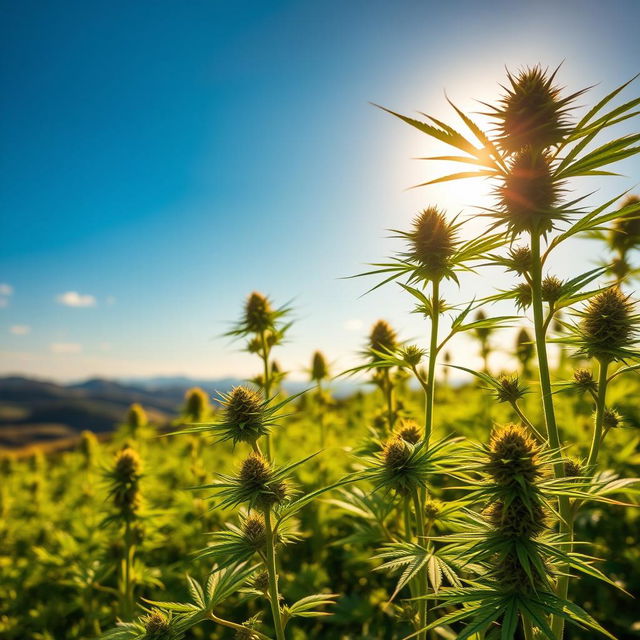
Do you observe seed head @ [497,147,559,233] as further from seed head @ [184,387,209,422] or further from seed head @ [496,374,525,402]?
seed head @ [184,387,209,422]

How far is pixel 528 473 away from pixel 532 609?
42 cm

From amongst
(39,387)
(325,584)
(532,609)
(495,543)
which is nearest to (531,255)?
(495,543)

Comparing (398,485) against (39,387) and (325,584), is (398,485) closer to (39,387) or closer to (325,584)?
(325,584)

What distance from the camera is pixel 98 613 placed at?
3.73 metres

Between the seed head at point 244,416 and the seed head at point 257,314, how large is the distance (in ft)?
5.43

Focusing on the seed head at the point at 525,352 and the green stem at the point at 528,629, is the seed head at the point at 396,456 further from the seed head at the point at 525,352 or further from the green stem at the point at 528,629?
the seed head at the point at 525,352

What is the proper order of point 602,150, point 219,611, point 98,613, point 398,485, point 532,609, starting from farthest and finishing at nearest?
point 219,611, point 98,613, point 398,485, point 602,150, point 532,609

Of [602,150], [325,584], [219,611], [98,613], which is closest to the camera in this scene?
[602,150]

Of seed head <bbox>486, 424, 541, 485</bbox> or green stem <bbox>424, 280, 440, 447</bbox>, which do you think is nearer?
seed head <bbox>486, 424, 541, 485</bbox>

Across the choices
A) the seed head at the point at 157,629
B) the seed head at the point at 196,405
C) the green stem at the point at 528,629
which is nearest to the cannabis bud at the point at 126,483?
the seed head at the point at 157,629

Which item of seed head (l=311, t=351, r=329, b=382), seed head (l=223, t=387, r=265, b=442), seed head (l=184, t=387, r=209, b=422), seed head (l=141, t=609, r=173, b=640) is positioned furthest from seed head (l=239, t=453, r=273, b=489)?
seed head (l=184, t=387, r=209, b=422)

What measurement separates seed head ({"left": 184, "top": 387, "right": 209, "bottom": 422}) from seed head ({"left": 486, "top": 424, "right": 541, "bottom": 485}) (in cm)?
555

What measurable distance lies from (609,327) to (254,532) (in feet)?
6.02

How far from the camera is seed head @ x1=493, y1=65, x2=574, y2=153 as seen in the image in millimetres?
1512
